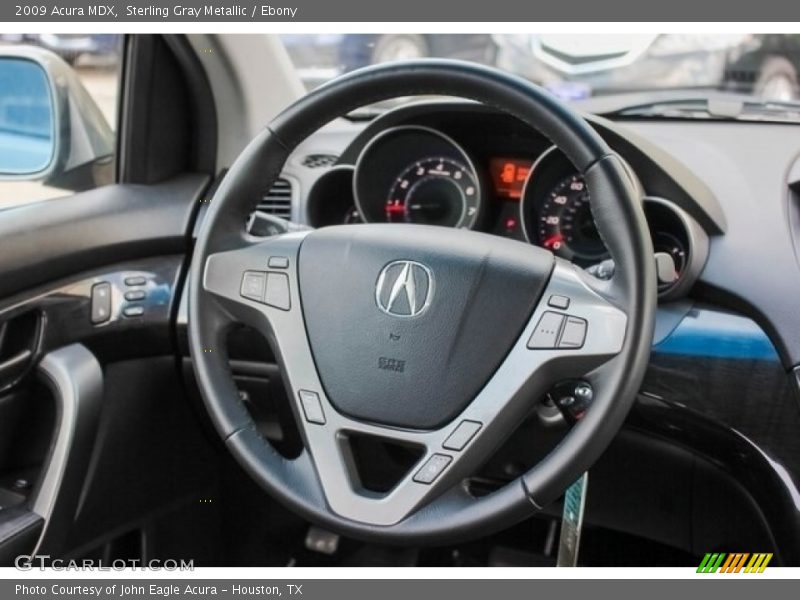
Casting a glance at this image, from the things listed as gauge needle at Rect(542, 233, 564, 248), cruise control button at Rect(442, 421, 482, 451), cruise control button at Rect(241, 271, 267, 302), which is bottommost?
cruise control button at Rect(442, 421, 482, 451)

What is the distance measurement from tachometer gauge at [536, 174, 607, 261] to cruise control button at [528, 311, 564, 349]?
1.61 feet

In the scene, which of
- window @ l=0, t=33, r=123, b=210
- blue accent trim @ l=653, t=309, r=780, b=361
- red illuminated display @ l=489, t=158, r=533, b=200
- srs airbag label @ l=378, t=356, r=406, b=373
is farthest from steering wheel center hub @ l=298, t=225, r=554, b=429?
window @ l=0, t=33, r=123, b=210

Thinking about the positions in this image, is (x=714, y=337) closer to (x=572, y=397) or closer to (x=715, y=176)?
(x=715, y=176)

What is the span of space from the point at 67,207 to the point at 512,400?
1.07m

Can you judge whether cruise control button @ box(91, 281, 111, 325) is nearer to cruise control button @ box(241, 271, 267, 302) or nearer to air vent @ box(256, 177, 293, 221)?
air vent @ box(256, 177, 293, 221)

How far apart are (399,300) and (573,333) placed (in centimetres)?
26

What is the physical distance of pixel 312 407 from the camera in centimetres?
127

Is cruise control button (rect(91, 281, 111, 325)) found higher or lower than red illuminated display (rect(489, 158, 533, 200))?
lower

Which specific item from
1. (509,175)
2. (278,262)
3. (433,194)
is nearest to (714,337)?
(509,175)

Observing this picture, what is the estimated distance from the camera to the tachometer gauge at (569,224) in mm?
1654

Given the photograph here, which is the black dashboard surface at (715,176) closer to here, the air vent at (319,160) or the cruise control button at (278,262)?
the air vent at (319,160)

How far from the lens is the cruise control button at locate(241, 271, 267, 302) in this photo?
1353 millimetres
